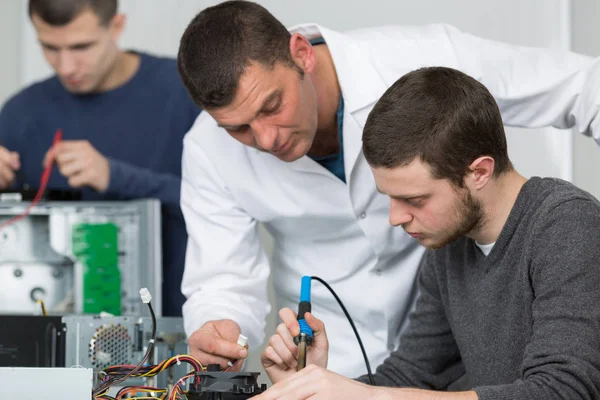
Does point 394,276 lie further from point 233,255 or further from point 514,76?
point 514,76

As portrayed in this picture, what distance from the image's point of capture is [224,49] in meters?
1.54

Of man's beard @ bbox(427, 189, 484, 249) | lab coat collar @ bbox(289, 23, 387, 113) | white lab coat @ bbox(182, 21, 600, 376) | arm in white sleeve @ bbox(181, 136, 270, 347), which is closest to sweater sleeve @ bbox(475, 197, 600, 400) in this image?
man's beard @ bbox(427, 189, 484, 249)

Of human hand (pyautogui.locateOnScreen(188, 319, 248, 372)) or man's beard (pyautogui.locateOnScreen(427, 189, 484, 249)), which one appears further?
human hand (pyautogui.locateOnScreen(188, 319, 248, 372))

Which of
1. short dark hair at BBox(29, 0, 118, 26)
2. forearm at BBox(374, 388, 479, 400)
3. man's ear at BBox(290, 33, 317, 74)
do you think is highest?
man's ear at BBox(290, 33, 317, 74)

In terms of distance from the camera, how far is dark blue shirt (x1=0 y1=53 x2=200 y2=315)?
2586 millimetres

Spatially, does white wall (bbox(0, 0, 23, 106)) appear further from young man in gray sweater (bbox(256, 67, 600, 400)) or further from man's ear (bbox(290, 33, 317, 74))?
young man in gray sweater (bbox(256, 67, 600, 400))

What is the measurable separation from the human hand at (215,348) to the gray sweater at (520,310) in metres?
0.25

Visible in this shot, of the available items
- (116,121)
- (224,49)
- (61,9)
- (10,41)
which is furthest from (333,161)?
(10,41)

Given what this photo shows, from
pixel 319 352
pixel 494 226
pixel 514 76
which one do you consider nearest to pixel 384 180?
pixel 494 226

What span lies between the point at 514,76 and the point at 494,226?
1.65ft

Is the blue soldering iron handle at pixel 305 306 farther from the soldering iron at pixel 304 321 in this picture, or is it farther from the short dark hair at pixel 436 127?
the short dark hair at pixel 436 127

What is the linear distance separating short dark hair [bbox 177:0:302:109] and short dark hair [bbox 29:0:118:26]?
1098mm

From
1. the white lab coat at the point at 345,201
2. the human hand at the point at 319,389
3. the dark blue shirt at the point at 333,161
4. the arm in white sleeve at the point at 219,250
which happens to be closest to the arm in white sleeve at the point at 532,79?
the white lab coat at the point at 345,201

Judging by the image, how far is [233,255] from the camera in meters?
1.90
